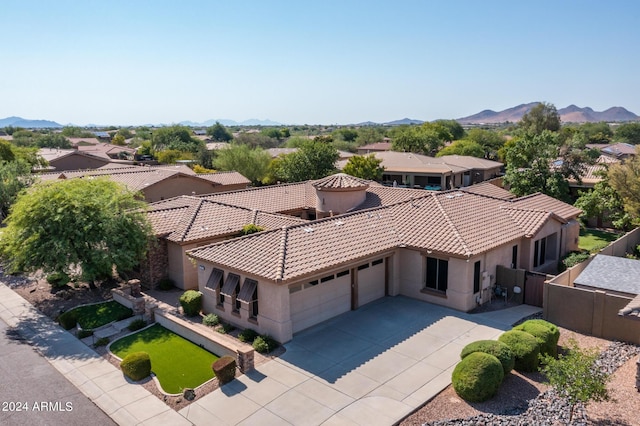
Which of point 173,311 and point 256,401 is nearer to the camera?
point 256,401

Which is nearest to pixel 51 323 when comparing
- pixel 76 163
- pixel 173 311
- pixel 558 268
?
pixel 173 311

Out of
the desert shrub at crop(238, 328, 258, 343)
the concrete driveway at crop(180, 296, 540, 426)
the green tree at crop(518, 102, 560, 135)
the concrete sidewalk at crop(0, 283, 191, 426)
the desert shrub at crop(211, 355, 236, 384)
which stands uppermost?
the green tree at crop(518, 102, 560, 135)

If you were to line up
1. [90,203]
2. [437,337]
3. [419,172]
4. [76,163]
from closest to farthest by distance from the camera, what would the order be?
[437,337] < [90,203] < [419,172] < [76,163]

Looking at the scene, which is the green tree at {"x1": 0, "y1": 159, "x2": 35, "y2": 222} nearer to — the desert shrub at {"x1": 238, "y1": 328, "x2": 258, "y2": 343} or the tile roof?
the tile roof

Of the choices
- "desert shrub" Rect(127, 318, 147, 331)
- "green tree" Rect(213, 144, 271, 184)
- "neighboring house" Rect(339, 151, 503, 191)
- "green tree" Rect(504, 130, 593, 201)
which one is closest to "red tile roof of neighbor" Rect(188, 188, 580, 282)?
"desert shrub" Rect(127, 318, 147, 331)

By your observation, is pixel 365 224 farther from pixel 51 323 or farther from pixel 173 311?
pixel 51 323

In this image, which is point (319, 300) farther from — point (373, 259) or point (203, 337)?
point (203, 337)

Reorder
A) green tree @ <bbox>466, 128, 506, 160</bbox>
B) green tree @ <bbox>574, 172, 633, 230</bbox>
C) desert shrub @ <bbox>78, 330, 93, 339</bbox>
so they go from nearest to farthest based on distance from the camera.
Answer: desert shrub @ <bbox>78, 330, 93, 339</bbox>
green tree @ <bbox>574, 172, 633, 230</bbox>
green tree @ <bbox>466, 128, 506, 160</bbox>
